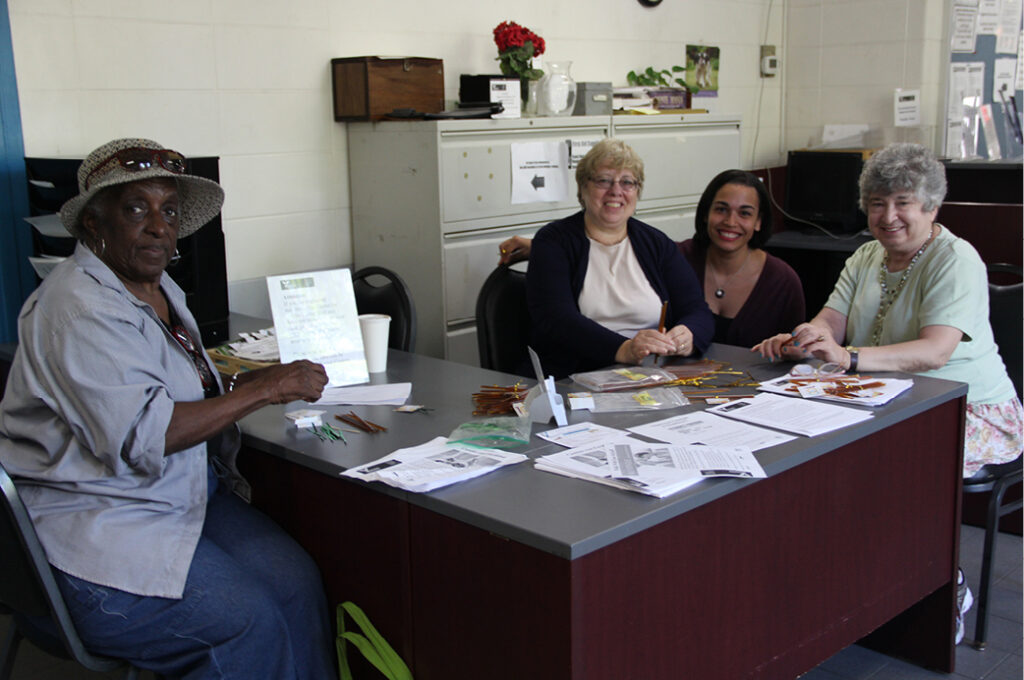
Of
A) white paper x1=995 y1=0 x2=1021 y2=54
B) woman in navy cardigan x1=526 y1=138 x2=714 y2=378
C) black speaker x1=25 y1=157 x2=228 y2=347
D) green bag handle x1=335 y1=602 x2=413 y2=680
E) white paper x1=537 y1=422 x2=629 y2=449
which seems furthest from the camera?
white paper x1=995 y1=0 x2=1021 y2=54

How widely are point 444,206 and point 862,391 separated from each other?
1.64 m

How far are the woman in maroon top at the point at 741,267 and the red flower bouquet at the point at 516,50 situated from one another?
2.77ft

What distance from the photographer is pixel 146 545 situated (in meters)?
1.76

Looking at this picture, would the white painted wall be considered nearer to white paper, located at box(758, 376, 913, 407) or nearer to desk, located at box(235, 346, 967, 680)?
desk, located at box(235, 346, 967, 680)

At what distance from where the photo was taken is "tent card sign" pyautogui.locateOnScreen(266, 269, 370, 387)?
2348 millimetres

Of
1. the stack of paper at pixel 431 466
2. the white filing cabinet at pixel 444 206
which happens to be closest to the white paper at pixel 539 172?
the white filing cabinet at pixel 444 206

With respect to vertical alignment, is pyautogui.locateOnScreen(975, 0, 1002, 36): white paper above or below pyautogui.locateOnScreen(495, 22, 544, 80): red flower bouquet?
above

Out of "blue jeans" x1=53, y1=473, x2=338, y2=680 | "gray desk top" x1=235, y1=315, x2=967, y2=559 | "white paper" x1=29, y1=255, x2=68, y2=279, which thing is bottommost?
"blue jeans" x1=53, y1=473, x2=338, y2=680

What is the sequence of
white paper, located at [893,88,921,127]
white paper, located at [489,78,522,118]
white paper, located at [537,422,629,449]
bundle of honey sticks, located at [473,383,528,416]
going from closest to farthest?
white paper, located at [537,422,629,449], bundle of honey sticks, located at [473,383,528,416], white paper, located at [489,78,522,118], white paper, located at [893,88,921,127]

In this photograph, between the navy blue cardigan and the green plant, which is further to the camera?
the green plant

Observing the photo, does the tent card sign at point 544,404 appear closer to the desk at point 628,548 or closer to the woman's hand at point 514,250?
the desk at point 628,548

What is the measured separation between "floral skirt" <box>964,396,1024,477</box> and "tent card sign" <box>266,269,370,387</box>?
1.57 meters

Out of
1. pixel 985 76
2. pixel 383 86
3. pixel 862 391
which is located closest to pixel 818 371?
pixel 862 391

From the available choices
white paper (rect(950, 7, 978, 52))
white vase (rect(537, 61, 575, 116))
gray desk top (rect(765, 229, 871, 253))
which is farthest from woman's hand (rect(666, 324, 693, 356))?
white paper (rect(950, 7, 978, 52))
